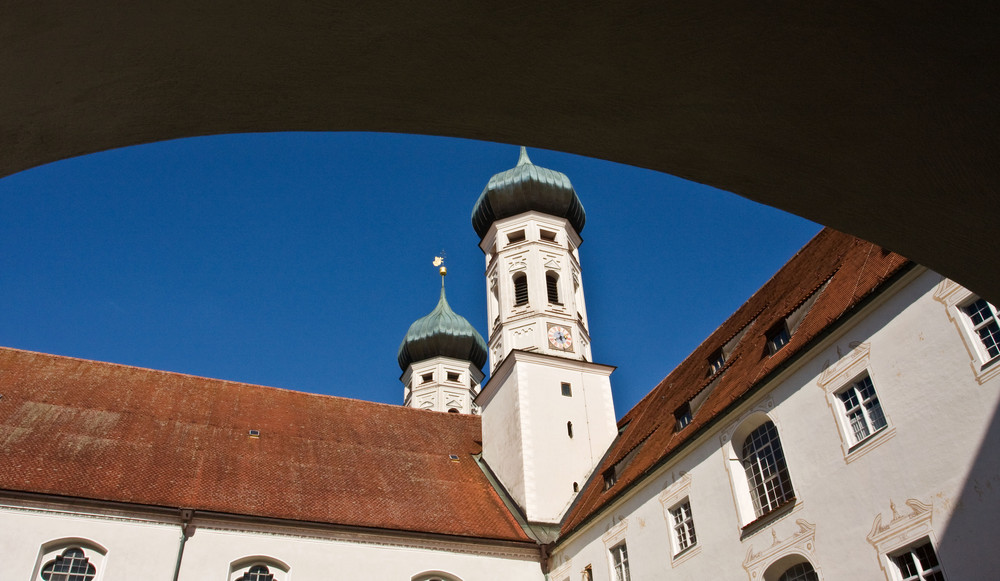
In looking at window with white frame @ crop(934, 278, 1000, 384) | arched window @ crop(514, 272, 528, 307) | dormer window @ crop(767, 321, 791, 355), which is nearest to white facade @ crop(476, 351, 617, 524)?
arched window @ crop(514, 272, 528, 307)

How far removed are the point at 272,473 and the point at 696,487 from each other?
12086 mm

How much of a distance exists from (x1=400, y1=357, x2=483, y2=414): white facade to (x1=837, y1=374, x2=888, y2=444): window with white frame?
3263 centimetres

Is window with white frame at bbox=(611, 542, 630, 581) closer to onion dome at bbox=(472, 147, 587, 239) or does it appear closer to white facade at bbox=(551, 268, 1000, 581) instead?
white facade at bbox=(551, 268, 1000, 581)

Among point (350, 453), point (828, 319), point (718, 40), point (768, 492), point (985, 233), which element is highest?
point (350, 453)

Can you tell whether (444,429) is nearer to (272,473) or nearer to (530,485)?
(530,485)

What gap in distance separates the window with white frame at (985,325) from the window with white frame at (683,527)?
23.7 feet

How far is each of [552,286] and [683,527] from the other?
14594 millimetres

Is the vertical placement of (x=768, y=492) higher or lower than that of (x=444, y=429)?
lower

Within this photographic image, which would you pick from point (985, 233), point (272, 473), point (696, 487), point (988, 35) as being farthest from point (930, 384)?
point (272, 473)

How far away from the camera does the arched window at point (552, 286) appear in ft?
99.9

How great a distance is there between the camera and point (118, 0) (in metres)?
2.59

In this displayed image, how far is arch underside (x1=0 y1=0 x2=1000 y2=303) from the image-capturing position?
2.81m

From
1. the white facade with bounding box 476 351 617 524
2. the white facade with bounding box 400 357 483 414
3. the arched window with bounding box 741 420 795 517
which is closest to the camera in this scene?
the arched window with bounding box 741 420 795 517

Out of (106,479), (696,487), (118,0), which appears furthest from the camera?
(106,479)
